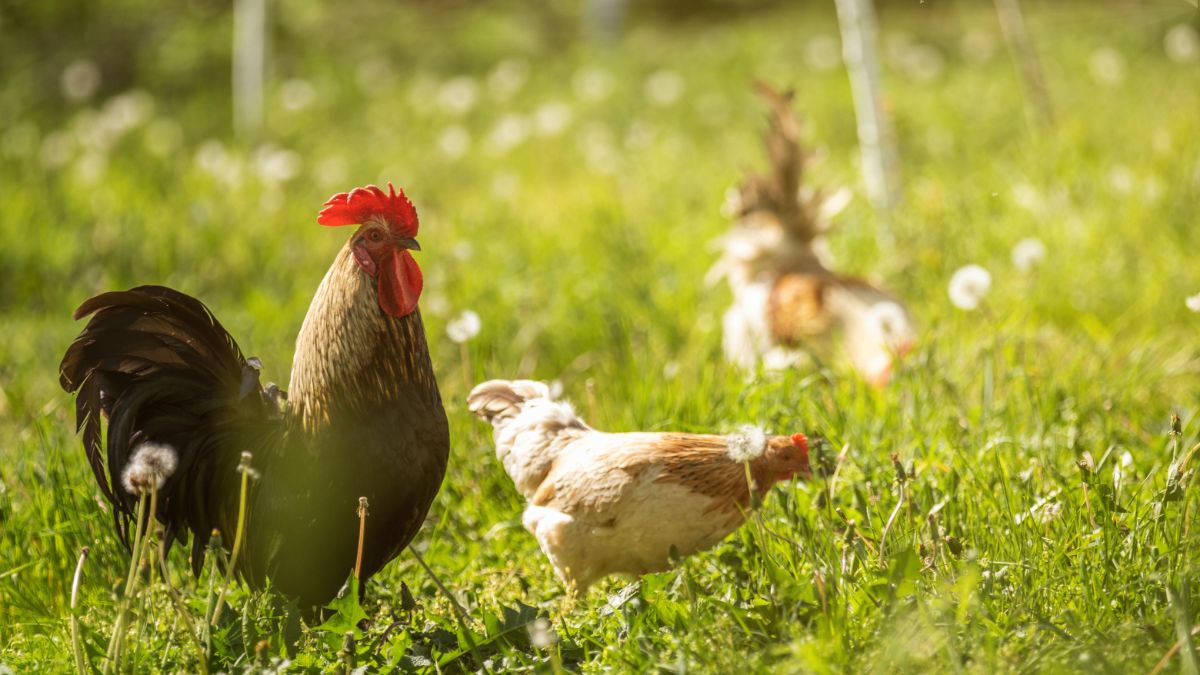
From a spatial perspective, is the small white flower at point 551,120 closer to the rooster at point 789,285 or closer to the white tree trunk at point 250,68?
the white tree trunk at point 250,68

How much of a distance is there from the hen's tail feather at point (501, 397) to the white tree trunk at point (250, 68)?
584cm

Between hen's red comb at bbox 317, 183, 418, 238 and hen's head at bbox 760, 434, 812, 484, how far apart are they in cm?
107

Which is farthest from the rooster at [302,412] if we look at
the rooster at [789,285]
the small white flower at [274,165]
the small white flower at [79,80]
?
the small white flower at [79,80]

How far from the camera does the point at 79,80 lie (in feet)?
37.1

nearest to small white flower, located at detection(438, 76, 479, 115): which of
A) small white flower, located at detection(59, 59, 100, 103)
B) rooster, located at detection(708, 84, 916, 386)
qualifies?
small white flower, located at detection(59, 59, 100, 103)

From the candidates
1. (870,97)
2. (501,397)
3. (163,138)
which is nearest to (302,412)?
(501,397)

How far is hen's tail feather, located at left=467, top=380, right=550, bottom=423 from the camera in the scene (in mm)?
3162

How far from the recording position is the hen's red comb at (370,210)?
2.66m

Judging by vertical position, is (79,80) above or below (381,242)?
above

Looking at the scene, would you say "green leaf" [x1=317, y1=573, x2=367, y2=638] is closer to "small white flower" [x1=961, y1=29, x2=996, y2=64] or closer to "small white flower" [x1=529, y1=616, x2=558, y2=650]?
"small white flower" [x1=529, y1=616, x2=558, y2=650]

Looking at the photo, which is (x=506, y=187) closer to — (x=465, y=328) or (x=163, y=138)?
(x=163, y=138)

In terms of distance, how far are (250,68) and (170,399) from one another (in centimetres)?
720

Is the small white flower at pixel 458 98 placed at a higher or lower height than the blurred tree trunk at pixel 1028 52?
higher

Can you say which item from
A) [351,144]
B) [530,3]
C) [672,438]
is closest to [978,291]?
[672,438]
